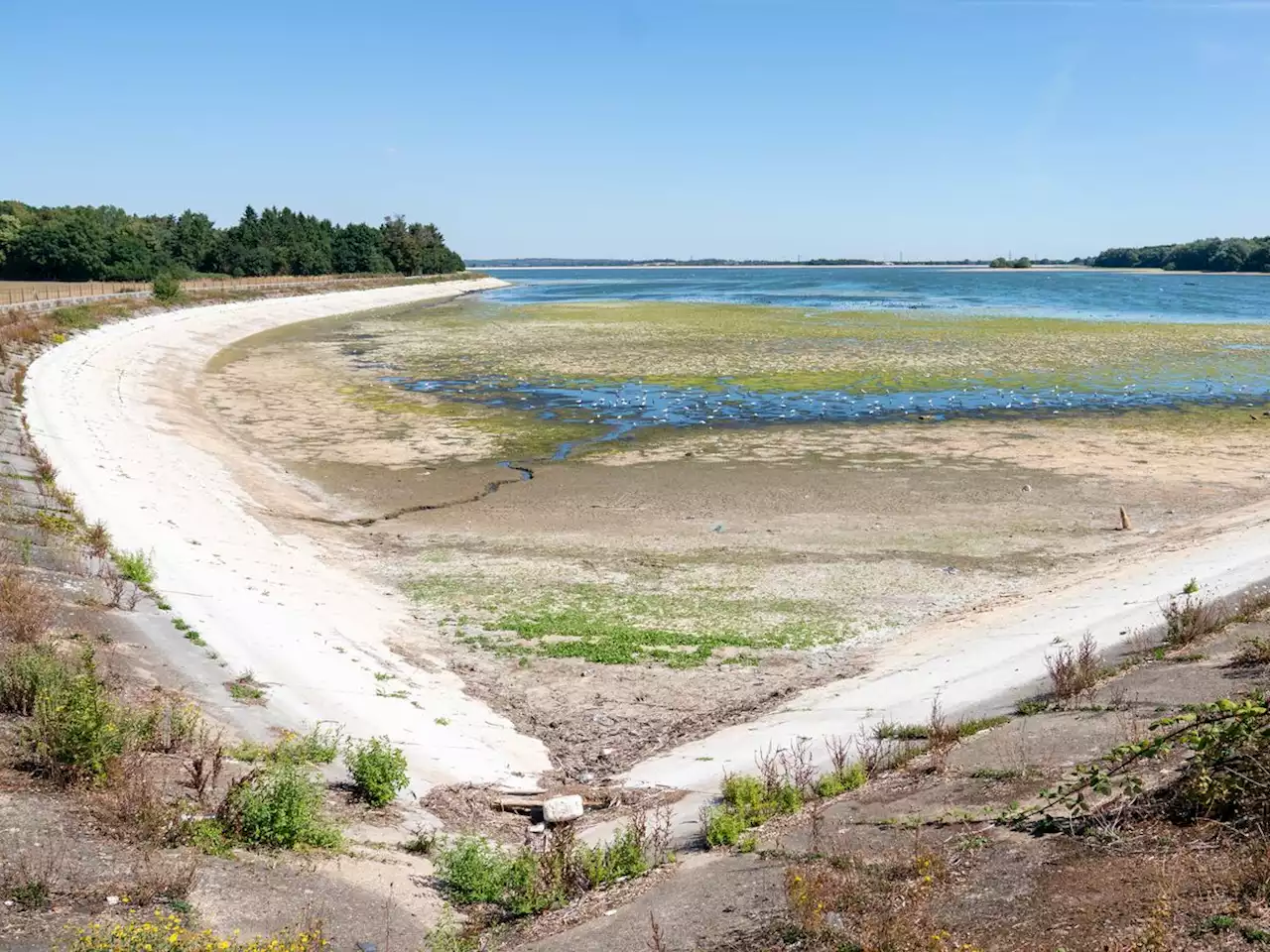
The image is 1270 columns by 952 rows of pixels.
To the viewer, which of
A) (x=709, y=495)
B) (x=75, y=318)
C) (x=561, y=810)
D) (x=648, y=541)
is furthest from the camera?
(x=75, y=318)

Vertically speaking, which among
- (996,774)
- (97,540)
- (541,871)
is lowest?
(541,871)

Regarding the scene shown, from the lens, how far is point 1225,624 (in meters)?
12.9

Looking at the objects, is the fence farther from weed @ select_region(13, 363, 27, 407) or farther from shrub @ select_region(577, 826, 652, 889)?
shrub @ select_region(577, 826, 652, 889)

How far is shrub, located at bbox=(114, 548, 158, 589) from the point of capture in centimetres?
1473

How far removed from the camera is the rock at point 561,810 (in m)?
9.73

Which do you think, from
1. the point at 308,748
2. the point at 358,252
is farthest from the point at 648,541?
the point at 358,252

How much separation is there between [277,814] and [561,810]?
106 inches

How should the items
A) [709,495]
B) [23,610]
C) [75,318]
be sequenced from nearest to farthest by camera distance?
1. [23,610]
2. [709,495]
3. [75,318]

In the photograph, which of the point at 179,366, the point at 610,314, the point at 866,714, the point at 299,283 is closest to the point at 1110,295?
the point at 610,314

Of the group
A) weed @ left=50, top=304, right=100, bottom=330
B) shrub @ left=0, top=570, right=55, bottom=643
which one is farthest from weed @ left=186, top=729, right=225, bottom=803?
weed @ left=50, top=304, right=100, bottom=330

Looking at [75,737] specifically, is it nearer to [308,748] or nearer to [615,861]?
[308,748]

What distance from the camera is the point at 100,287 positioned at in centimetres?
7831

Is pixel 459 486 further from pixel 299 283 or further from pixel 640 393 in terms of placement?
pixel 299 283

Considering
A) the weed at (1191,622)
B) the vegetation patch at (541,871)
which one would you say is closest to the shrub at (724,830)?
the vegetation patch at (541,871)
